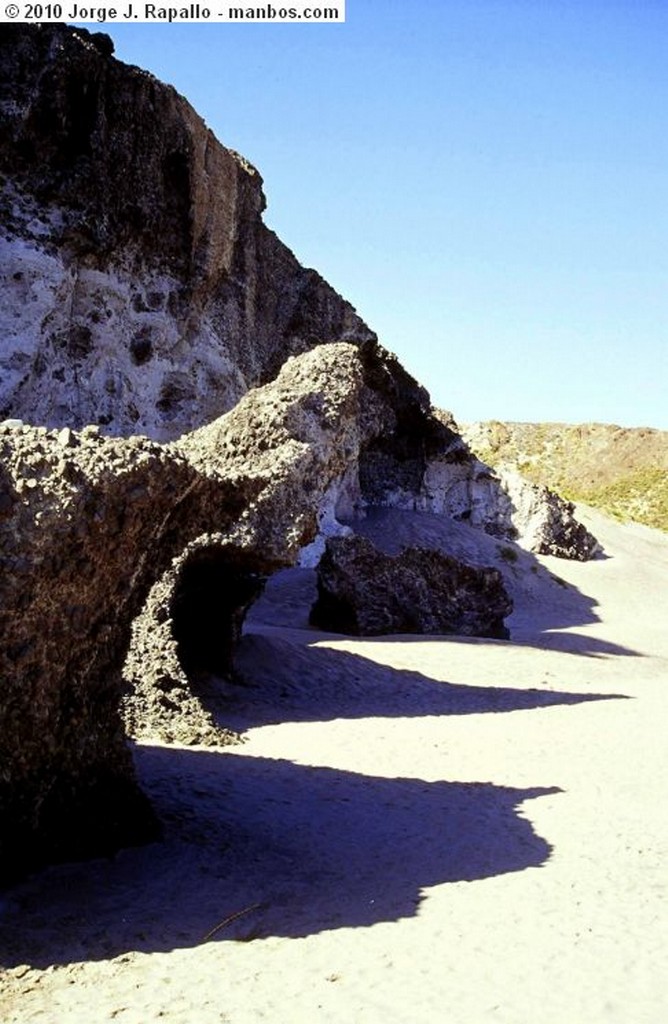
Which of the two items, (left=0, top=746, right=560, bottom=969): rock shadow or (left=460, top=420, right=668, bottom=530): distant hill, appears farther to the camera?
(left=460, top=420, right=668, bottom=530): distant hill

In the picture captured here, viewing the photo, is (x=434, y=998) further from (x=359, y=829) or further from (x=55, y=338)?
(x=55, y=338)

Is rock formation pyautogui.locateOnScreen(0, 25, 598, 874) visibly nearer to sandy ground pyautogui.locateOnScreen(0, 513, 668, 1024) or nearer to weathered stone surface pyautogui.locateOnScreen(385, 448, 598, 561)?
weathered stone surface pyautogui.locateOnScreen(385, 448, 598, 561)

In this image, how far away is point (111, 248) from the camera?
16.2 m

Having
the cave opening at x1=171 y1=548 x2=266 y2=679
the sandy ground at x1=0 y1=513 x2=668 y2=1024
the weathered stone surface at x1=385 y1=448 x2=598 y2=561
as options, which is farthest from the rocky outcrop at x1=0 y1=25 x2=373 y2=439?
the sandy ground at x1=0 y1=513 x2=668 y2=1024

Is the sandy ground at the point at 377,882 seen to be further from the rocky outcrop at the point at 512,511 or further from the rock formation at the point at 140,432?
the rocky outcrop at the point at 512,511

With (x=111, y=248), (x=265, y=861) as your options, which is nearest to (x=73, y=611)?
(x=265, y=861)

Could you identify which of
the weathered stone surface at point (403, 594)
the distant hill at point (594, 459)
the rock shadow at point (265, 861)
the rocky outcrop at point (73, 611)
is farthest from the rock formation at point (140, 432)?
the distant hill at point (594, 459)

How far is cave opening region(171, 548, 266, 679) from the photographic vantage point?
10023 millimetres

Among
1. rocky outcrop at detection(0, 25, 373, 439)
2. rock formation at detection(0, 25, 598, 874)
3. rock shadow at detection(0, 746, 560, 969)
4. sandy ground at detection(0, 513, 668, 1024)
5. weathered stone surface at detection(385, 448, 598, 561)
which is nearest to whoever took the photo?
sandy ground at detection(0, 513, 668, 1024)

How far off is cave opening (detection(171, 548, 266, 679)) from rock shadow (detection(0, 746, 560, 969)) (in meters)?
3.03

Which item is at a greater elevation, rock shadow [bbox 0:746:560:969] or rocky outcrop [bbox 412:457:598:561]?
rocky outcrop [bbox 412:457:598:561]

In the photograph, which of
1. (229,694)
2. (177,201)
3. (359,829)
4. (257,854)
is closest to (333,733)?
(229,694)

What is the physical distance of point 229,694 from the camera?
9.79 metres

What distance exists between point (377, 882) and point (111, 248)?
527 inches
